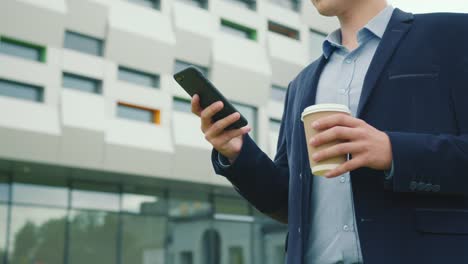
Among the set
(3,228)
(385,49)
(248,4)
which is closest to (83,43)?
(3,228)

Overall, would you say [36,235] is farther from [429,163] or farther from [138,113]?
[429,163]

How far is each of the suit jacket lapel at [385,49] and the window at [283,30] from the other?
18843 millimetres

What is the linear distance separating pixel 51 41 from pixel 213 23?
5.27m

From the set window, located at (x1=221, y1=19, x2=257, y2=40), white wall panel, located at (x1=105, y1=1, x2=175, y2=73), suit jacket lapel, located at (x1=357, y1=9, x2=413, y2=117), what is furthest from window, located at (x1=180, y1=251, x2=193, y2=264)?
suit jacket lapel, located at (x1=357, y1=9, x2=413, y2=117)

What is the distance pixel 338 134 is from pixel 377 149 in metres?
0.12

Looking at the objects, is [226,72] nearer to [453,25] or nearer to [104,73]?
[104,73]

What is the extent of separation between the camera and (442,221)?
1682 mm

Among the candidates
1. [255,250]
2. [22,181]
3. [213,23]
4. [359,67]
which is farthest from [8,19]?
[359,67]

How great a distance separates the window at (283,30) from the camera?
2080 centimetres

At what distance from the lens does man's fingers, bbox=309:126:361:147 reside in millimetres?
1562

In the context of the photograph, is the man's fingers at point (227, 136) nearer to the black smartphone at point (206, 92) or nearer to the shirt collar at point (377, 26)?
the black smartphone at point (206, 92)

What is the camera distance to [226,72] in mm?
18234

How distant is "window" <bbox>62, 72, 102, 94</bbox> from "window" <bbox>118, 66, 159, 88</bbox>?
36.6 inches

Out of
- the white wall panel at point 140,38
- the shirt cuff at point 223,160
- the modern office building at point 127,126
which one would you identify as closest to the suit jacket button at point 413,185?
the shirt cuff at point 223,160
